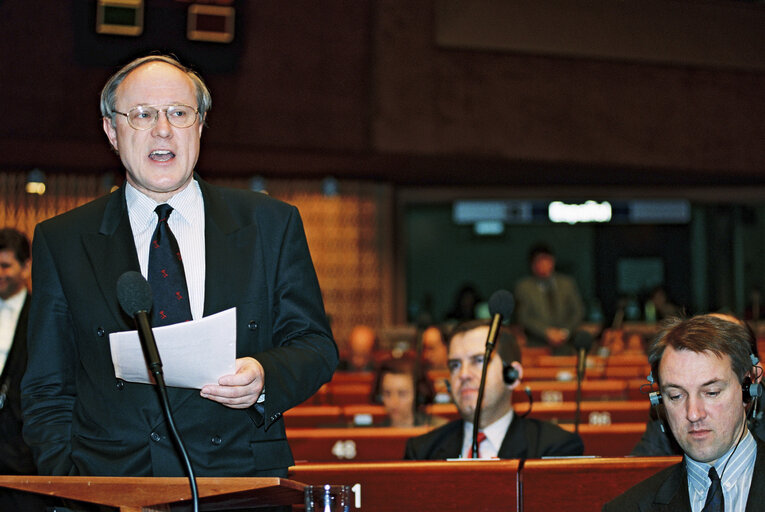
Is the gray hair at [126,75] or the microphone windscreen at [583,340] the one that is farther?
the microphone windscreen at [583,340]

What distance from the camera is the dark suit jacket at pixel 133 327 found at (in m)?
1.91

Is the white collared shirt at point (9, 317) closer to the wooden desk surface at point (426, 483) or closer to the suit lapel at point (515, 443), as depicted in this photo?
the suit lapel at point (515, 443)

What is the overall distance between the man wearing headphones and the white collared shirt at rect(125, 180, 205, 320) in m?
1.09

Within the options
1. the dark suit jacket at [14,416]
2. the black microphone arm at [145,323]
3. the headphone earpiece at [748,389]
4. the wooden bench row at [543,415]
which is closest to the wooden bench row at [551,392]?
the wooden bench row at [543,415]

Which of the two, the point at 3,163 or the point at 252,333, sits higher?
the point at 3,163

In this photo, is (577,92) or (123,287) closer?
(123,287)

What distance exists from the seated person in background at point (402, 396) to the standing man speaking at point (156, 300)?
10.9 ft

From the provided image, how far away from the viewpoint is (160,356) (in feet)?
5.63

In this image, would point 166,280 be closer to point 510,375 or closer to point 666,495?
point 666,495

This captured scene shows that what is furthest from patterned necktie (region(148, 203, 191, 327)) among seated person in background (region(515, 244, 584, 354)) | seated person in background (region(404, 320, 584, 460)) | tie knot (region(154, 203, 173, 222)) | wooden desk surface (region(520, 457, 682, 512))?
seated person in background (region(515, 244, 584, 354))

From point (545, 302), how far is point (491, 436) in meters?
6.42

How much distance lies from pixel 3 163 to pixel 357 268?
467cm

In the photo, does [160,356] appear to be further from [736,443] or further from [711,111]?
[711,111]

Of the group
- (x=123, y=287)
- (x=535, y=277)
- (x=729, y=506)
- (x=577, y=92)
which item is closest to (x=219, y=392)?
(x=123, y=287)
